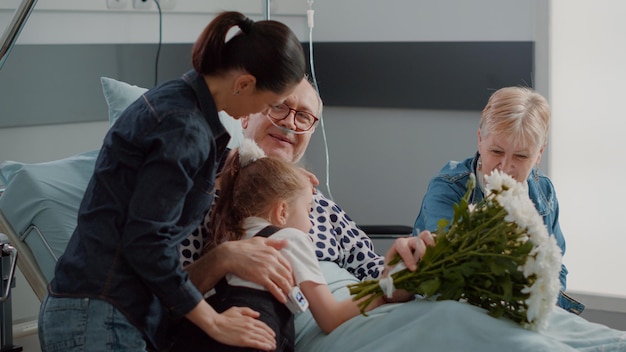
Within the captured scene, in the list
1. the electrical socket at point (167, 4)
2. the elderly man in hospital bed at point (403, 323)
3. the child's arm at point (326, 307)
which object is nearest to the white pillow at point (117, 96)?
the elderly man in hospital bed at point (403, 323)

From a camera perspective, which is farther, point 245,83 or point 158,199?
point 245,83

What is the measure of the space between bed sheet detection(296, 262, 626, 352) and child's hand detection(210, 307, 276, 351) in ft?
0.68

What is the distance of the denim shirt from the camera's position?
5.26 ft

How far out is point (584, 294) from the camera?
11.5 ft

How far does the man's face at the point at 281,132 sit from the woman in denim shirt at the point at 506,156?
42 cm

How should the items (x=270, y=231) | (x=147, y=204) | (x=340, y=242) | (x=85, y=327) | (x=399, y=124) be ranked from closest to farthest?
1. (x=147, y=204)
2. (x=85, y=327)
3. (x=270, y=231)
4. (x=340, y=242)
5. (x=399, y=124)

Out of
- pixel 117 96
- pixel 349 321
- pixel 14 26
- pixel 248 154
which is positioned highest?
pixel 14 26

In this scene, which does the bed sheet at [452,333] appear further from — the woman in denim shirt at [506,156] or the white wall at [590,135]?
the white wall at [590,135]

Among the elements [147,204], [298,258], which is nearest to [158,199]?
[147,204]

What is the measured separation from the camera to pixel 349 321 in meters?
1.99

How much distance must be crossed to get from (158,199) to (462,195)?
1.16 meters

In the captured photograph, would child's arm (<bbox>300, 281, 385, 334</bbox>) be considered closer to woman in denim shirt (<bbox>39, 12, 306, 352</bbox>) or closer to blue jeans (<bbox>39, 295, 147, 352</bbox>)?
woman in denim shirt (<bbox>39, 12, 306, 352</bbox>)

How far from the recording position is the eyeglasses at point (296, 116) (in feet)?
8.23

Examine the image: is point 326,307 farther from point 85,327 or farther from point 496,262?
point 85,327
